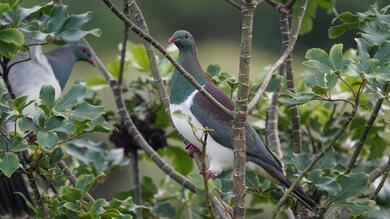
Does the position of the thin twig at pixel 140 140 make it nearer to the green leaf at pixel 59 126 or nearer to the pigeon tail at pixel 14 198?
the pigeon tail at pixel 14 198

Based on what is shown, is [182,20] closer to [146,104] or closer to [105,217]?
[146,104]

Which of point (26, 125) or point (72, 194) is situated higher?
point (26, 125)

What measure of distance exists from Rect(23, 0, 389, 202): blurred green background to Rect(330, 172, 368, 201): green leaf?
15.6ft

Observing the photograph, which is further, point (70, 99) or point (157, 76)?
point (157, 76)

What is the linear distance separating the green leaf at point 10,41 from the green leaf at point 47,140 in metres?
0.21

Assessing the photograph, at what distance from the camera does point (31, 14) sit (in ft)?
7.58

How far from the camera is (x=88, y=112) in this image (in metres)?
2.08

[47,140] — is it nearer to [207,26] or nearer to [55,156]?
[55,156]

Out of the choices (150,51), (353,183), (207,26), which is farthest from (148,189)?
(207,26)

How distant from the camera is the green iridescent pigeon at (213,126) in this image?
2553 millimetres

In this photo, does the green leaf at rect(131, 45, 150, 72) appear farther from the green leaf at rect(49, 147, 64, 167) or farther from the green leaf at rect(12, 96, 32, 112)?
the green leaf at rect(12, 96, 32, 112)

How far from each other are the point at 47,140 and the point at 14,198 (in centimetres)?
90

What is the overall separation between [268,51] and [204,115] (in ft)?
29.1

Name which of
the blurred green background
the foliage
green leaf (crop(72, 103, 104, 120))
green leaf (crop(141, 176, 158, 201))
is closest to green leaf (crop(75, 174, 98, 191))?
the foliage
